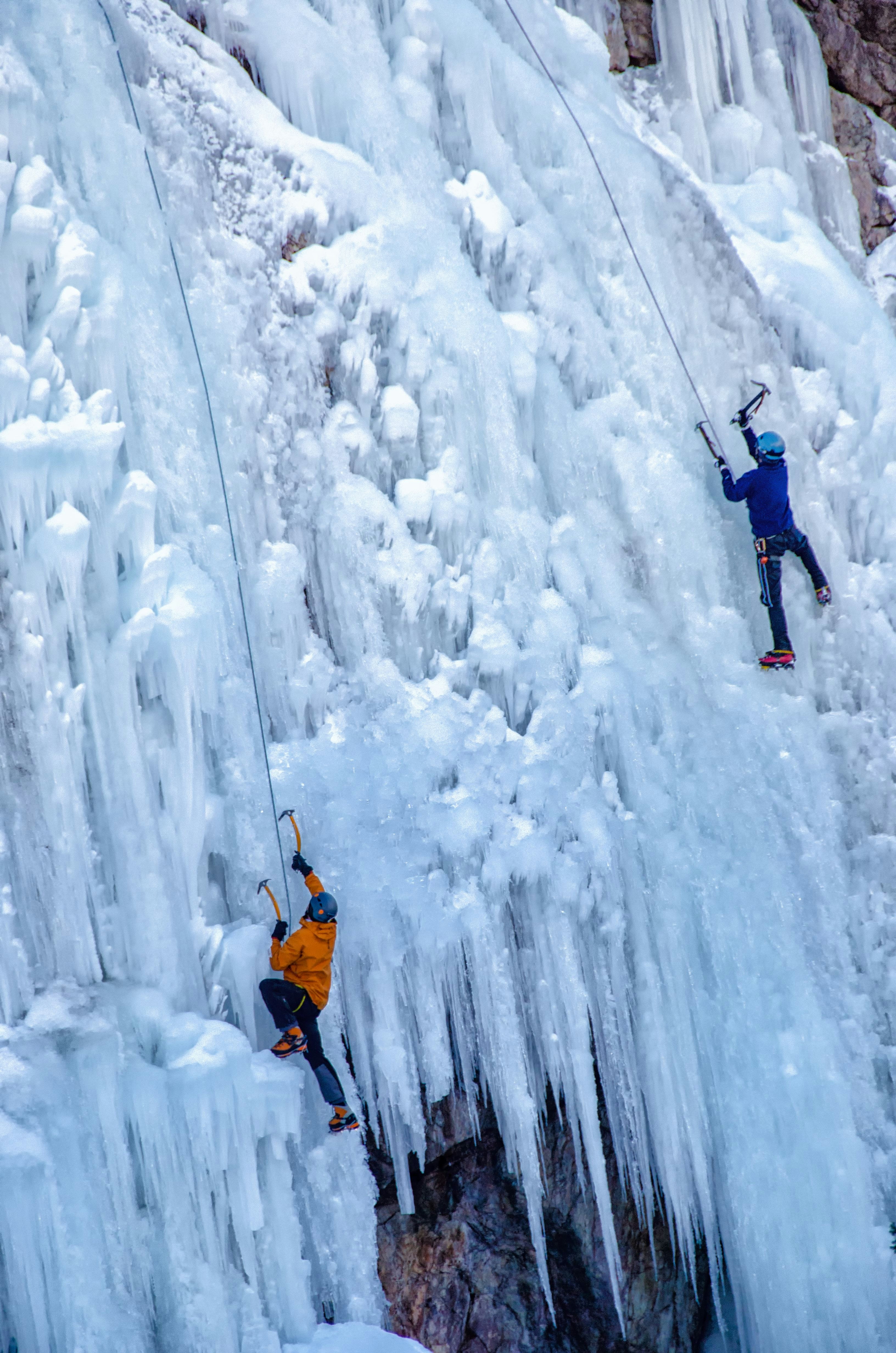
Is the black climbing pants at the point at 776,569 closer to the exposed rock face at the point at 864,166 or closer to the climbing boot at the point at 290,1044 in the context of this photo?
the exposed rock face at the point at 864,166

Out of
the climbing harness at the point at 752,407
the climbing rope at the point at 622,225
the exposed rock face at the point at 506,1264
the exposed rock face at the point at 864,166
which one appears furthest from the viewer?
the exposed rock face at the point at 864,166

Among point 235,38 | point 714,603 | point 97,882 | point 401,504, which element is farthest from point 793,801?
point 235,38

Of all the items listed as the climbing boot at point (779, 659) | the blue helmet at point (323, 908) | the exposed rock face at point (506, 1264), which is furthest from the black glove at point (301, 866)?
the climbing boot at point (779, 659)

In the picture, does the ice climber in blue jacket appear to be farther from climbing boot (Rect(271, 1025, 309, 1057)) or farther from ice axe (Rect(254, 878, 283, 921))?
climbing boot (Rect(271, 1025, 309, 1057))

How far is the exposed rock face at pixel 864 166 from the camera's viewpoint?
747cm

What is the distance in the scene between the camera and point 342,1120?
4543 millimetres

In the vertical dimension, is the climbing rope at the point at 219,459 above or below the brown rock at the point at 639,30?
below

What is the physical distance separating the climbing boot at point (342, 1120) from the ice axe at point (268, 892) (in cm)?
71

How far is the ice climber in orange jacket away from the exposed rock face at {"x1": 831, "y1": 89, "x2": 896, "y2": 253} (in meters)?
5.37

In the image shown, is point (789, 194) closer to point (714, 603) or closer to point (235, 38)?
point (714, 603)

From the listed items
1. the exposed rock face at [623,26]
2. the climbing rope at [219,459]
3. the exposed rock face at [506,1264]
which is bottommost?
the exposed rock face at [506,1264]

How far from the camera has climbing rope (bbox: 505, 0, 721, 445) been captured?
621 cm

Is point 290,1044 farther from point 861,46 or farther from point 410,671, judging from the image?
point 861,46

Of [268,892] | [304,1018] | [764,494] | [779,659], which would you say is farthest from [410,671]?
[764,494]
